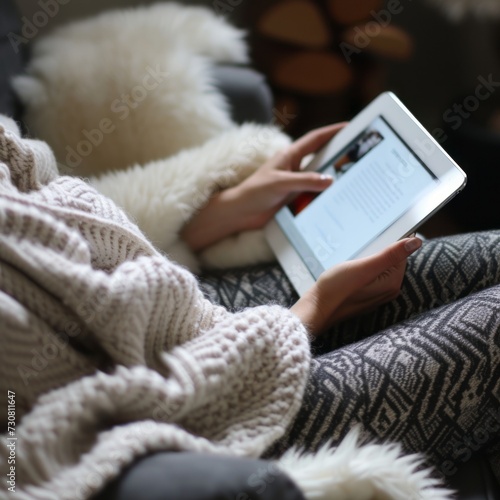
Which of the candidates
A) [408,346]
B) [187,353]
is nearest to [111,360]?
[187,353]

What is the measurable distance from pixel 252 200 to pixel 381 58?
0.87 m

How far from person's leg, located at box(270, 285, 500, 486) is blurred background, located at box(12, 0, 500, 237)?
0.81 meters

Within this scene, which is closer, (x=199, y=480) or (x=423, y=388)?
(x=199, y=480)

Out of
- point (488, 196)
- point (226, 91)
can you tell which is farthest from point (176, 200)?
point (488, 196)

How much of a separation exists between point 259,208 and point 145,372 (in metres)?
0.43

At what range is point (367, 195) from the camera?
76 cm

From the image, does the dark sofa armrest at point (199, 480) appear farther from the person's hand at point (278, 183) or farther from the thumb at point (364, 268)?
the person's hand at point (278, 183)

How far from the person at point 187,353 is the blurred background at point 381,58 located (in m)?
0.76

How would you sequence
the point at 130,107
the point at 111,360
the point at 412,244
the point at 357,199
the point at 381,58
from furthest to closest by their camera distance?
the point at 381,58 → the point at 130,107 → the point at 357,199 → the point at 412,244 → the point at 111,360

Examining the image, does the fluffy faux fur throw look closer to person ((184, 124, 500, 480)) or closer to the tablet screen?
the tablet screen

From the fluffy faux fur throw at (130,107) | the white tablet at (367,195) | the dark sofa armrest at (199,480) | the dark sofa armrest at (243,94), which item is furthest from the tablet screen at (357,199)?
the dark sofa armrest at (199,480)

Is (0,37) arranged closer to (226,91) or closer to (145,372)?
(226,91)

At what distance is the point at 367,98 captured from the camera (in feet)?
5.23

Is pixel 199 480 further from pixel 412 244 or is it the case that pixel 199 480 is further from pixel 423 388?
pixel 412 244
